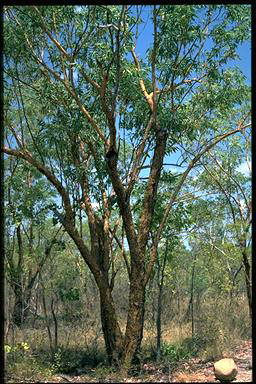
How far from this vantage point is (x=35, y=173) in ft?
27.2

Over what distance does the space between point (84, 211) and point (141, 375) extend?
2.54 meters

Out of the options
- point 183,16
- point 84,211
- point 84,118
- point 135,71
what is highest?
point 183,16

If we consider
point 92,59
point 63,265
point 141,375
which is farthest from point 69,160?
point 63,265

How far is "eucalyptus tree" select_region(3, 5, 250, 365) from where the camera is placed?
5141 millimetres

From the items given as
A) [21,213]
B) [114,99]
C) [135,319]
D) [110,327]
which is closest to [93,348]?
[110,327]

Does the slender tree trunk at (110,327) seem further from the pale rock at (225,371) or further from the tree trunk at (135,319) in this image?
the pale rock at (225,371)

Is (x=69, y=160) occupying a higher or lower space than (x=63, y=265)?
higher

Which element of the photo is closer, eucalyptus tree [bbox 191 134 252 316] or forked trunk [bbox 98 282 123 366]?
forked trunk [bbox 98 282 123 366]

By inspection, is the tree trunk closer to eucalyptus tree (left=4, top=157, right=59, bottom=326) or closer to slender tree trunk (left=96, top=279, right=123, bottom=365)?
slender tree trunk (left=96, top=279, right=123, bottom=365)

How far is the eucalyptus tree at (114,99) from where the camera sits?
5141 millimetres

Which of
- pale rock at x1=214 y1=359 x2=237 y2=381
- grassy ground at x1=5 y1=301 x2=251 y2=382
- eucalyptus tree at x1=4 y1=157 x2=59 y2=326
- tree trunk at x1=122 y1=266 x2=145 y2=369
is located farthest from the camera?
eucalyptus tree at x1=4 y1=157 x2=59 y2=326

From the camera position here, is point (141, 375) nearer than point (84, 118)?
Yes

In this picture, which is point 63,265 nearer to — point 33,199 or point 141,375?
point 33,199

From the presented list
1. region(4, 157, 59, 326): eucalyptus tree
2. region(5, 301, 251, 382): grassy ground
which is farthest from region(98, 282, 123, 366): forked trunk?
region(4, 157, 59, 326): eucalyptus tree
